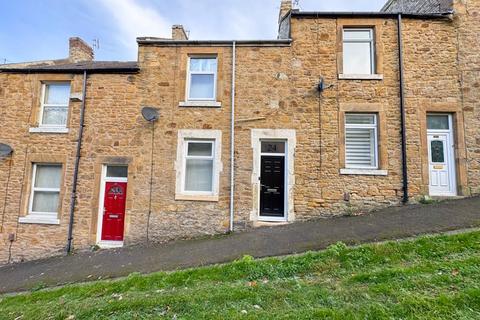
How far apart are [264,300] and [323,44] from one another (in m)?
8.27

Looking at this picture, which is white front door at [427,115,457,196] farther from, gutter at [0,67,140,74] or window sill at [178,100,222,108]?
gutter at [0,67,140,74]

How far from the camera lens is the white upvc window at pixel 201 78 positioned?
974cm

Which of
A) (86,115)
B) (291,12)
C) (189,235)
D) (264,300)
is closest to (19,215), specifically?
(86,115)

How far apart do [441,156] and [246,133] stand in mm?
6219

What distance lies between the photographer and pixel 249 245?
7.16 metres

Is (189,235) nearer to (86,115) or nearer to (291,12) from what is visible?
(86,115)

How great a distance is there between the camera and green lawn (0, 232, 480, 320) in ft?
11.7

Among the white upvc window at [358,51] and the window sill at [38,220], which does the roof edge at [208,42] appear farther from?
the window sill at [38,220]

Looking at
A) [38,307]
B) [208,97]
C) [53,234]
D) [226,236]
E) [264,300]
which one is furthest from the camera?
[208,97]

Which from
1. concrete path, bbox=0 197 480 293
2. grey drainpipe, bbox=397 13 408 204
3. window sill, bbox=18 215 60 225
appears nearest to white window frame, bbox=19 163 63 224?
window sill, bbox=18 215 60 225

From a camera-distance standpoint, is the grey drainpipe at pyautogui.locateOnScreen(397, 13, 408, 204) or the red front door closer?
the grey drainpipe at pyautogui.locateOnScreen(397, 13, 408, 204)

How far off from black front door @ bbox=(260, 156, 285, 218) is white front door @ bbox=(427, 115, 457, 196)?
4584mm

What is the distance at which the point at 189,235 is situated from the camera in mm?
8852

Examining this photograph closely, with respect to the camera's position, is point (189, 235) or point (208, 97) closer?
point (189, 235)
